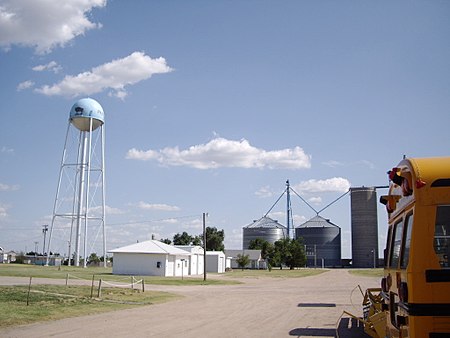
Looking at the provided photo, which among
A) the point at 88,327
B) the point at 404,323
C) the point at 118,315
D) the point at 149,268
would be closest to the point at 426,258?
the point at 404,323

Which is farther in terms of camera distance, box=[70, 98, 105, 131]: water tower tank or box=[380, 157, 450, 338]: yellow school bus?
box=[70, 98, 105, 131]: water tower tank

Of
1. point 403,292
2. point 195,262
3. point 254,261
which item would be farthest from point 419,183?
point 254,261

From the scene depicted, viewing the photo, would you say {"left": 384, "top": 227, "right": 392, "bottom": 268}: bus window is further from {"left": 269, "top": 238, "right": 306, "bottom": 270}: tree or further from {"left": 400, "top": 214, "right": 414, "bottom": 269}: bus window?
{"left": 269, "top": 238, "right": 306, "bottom": 270}: tree

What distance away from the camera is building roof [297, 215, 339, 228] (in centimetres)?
14250

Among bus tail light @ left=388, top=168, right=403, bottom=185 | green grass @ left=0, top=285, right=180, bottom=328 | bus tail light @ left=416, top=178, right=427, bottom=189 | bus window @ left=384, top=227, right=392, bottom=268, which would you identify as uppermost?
bus tail light @ left=388, top=168, right=403, bottom=185

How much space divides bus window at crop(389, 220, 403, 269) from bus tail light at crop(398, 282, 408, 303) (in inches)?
19.2

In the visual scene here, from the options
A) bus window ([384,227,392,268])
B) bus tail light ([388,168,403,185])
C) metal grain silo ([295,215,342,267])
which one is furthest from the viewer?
metal grain silo ([295,215,342,267])

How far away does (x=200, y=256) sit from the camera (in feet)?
240

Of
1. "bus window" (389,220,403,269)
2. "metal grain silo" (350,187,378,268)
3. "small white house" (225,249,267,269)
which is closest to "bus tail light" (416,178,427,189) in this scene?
"bus window" (389,220,403,269)

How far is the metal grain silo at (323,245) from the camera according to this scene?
137500 mm

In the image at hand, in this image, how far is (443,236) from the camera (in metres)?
4.84

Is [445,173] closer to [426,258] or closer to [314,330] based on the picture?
[426,258]

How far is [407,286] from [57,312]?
1607 cm

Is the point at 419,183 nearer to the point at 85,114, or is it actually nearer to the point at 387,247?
the point at 387,247
